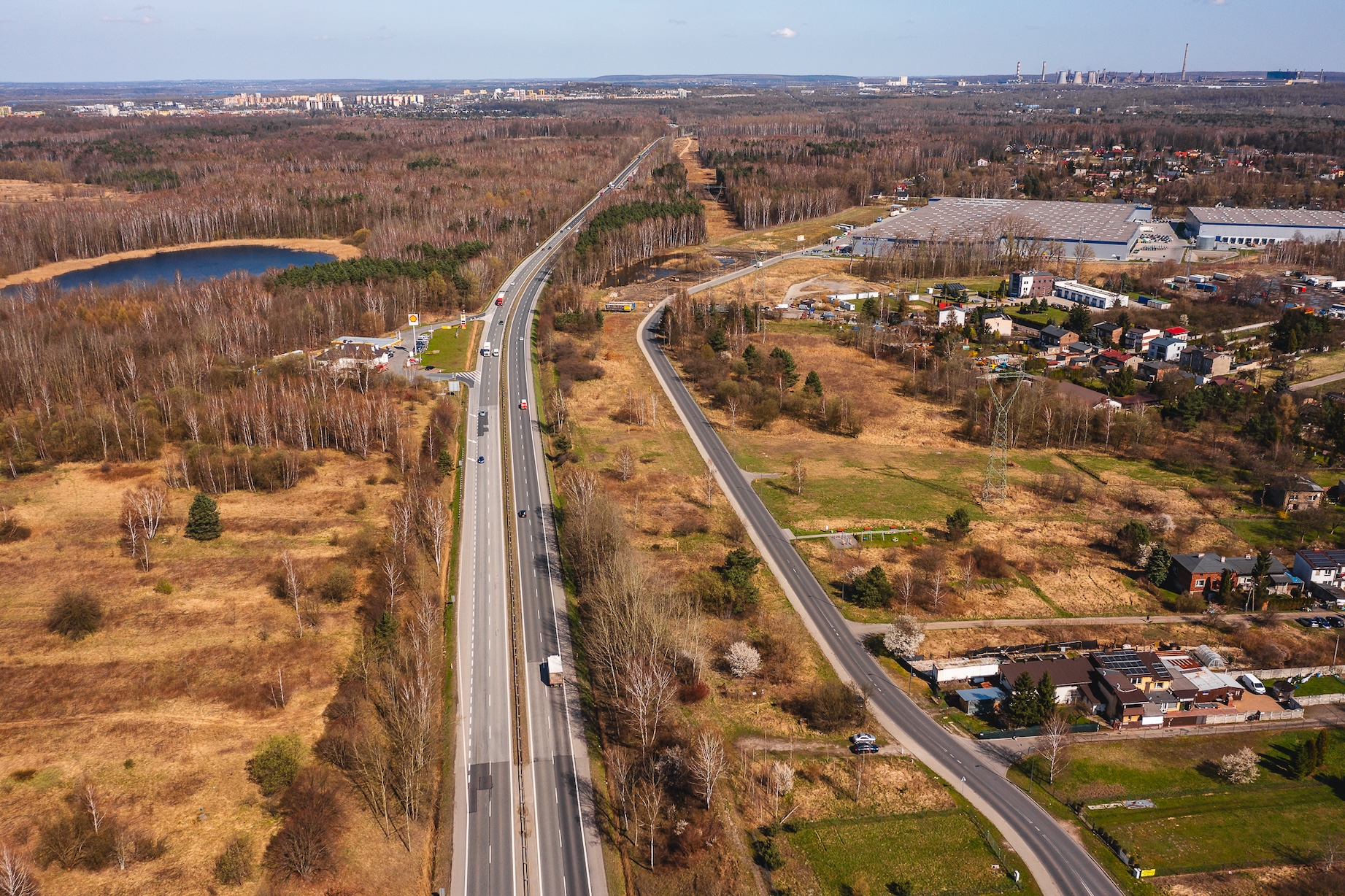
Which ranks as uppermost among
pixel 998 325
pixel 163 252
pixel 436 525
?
pixel 163 252

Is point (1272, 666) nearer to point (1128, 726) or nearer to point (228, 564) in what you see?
point (1128, 726)

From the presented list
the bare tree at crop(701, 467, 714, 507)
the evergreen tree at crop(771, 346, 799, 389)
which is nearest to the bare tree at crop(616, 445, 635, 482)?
the bare tree at crop(701, 467, 714, 507)

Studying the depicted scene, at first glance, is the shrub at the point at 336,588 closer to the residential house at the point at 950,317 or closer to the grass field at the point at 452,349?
the grass field at the point at 452,349

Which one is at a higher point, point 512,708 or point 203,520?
point 203,520

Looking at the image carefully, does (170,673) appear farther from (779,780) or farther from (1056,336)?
(1056,336)

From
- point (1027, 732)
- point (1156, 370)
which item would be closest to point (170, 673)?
point (1027, 732)

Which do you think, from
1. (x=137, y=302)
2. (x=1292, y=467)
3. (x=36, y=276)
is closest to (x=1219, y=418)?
(x=1292, y=467)

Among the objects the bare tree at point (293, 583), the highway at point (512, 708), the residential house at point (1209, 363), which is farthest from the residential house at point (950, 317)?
the bare tree at point (293, 583)

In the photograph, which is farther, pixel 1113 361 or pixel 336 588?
pixel 1113 361
